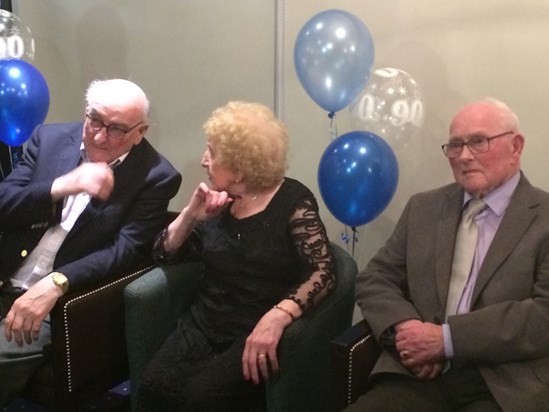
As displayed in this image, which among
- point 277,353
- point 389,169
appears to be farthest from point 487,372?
point 389,169

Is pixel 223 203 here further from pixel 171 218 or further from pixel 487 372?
pixel 487 372

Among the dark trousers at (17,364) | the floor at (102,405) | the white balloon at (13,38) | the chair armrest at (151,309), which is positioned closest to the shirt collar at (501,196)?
the chair armrest at (151,309)

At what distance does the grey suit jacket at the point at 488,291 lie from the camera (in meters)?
2.01

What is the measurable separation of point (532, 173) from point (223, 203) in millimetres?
1212

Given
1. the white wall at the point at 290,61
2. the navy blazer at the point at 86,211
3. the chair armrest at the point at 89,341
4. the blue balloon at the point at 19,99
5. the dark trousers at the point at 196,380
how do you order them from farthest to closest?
1. the blue balloon at the point at 19,99
2. the white wall at the point at 290,61
3. the navy blazer at the point at 86,211
4. the chair armrest at the point at 89,341
5. the dark trousers at the point at 196,380

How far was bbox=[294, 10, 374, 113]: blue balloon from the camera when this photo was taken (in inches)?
99.6

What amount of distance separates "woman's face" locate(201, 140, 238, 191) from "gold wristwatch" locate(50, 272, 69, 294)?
0.60 m

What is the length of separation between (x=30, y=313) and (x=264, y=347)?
2.64 feet

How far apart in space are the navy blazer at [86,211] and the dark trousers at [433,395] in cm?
106

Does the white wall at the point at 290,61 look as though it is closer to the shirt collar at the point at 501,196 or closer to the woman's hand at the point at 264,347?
the shirt collar at the point at 501,196

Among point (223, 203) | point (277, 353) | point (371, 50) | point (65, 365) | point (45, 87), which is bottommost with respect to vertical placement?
point (65, 365)

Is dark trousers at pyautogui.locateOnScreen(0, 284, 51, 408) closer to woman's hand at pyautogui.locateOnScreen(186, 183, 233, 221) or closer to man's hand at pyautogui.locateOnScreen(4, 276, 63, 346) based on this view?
man's hand at pyautogui.locateOnScreen(4, 276, 63, 346)

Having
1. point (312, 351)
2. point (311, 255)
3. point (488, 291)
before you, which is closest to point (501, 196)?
point (488, 291)

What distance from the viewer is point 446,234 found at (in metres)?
2.26
